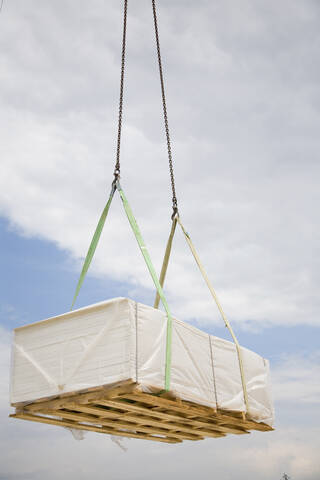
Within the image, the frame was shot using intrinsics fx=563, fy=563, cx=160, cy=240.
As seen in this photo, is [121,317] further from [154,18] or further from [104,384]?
[154,18]

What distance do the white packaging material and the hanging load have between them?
0.04 ft

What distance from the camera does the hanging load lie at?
618 cm

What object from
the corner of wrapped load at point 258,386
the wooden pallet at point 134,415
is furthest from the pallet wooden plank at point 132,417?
the corner of wrapped load at point 258,386

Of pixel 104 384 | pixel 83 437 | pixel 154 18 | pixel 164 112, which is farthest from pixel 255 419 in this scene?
pixel 154 18

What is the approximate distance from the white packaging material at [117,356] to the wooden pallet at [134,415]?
15 cm

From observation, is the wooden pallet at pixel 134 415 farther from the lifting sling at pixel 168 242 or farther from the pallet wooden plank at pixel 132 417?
the lifting sling at pixel 168 242

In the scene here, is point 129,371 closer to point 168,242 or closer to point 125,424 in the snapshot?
point 125,424

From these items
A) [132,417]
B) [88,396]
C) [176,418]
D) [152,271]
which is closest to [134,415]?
[132,417]

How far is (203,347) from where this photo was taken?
23.9 ft

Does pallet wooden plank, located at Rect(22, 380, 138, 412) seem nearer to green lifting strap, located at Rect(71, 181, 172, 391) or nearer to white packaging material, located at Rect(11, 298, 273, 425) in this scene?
white packaging material, located at Rect(11, 298, 273, 425)

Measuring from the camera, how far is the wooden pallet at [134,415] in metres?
6.42

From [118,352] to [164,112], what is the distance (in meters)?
4.50

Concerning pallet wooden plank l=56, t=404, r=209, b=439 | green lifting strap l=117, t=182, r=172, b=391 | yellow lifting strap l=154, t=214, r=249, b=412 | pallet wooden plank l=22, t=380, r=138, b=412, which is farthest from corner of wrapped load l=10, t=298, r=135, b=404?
yellow lifting strap l=154, t=214, r=249, b=412

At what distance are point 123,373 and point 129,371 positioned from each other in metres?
0.07
